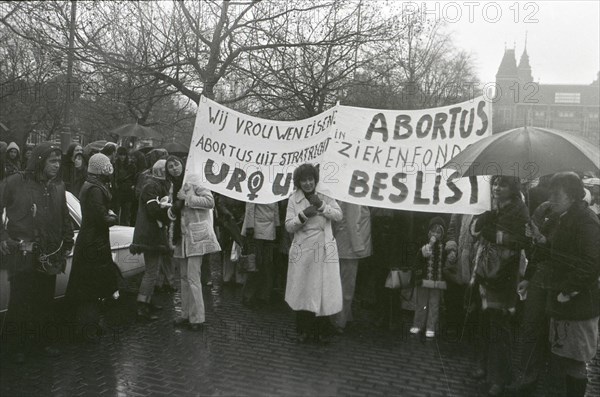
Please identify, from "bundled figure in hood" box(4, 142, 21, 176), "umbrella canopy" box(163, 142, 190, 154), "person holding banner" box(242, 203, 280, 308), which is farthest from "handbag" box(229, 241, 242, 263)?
"umbrella canopy" box(163, 142, 190, 154)

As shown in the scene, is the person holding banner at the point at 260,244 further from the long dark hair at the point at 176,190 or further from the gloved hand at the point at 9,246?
the gloved hand at the point at 9,246

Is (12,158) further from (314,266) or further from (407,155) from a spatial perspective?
(407,155)

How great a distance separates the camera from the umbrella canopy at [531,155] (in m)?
4.42

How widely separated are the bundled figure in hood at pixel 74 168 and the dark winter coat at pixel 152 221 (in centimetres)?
387

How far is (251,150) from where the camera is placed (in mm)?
6996

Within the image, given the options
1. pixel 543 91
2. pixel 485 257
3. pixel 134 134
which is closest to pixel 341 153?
pixel 485 257

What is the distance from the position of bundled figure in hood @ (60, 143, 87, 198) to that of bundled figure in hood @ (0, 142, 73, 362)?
16.4ft

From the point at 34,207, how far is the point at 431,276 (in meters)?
4.12

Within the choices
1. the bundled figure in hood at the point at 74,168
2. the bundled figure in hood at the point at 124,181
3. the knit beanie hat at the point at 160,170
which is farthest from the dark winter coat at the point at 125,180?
the knit beanie hat at the point at 160,170

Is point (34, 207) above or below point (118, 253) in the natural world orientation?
above

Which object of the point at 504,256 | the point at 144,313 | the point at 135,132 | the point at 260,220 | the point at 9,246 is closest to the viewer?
the point at 504,256

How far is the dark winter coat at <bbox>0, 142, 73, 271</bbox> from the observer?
5.43m

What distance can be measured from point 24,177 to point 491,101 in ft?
15.7

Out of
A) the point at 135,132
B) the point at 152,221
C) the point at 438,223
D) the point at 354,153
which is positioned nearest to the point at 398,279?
the point at 438,223
